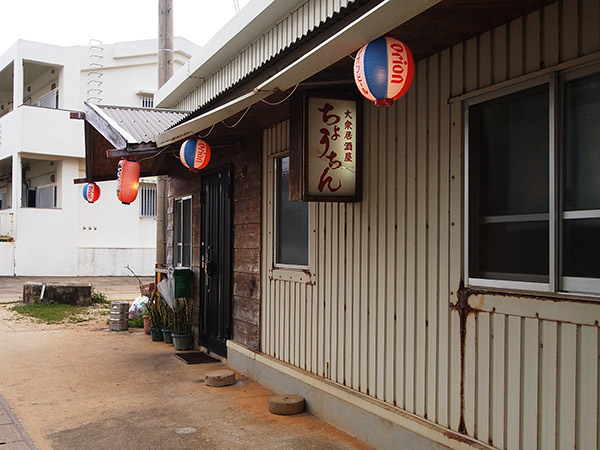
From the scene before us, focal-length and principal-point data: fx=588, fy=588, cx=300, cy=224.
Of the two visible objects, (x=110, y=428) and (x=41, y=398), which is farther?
(x=41, y=398)

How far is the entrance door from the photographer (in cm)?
828

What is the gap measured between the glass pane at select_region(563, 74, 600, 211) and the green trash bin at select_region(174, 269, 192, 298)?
7.08 metres

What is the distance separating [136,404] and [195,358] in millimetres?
2381

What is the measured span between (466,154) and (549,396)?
1647mm

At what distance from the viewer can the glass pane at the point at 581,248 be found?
327 cm

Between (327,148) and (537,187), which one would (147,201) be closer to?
(327,148)

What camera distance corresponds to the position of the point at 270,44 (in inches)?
263

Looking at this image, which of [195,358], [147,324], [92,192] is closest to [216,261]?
[195,358]

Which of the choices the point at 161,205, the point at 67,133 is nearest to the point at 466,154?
the point at 161,205

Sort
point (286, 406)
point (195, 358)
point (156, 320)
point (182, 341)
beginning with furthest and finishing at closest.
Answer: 1. point (156, 320)
2. point (182, 341)
3. point (195, 358)
4. point (286, 406)

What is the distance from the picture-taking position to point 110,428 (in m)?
5.51

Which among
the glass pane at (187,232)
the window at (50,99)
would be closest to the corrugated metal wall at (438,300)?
the glass pane at (187,232)

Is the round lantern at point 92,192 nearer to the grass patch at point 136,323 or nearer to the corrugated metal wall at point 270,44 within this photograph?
the grass patch at point 136,323

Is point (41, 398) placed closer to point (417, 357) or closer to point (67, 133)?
point (417, 357)
